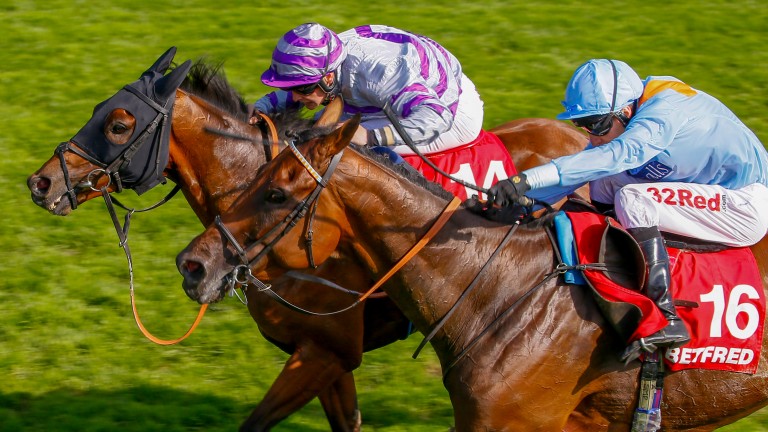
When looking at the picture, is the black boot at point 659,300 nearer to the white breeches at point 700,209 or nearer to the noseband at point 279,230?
the white breeches at point 700,209

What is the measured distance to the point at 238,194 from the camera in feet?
17.3

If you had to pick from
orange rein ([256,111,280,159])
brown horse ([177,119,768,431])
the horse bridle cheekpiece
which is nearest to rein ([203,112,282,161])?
orange rein ([256,111,280,159])

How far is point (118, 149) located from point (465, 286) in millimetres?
1882

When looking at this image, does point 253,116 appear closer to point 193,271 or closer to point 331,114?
point 331,114

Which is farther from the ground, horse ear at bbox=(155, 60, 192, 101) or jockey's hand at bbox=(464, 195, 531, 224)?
horse ear at bbox=(155, 60, 192, 101)

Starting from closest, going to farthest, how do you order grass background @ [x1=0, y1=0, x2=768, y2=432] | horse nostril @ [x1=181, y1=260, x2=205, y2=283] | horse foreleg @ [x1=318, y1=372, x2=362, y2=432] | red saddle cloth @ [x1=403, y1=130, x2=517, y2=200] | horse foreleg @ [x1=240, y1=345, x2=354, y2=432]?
horse nostril @ [x1=181, y1=260, x2=205, y2=283], horse foreleg @ [x1=240, y1=345, x2=354, y2=432], red saddle cloth @ [x1=403, y1=130, x2=517, y2=200], horse foreleg @ [x1=318, y1=372, x2=362, y2=432], grass background @ [x1=0, y1=0, x2=768, y2=432]

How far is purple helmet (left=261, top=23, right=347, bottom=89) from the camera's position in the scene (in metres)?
5.24

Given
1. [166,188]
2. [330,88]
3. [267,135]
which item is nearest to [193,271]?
[267,135]

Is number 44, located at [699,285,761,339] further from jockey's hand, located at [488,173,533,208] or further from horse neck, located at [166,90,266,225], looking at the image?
horse neck, located at [166,90,266,225]

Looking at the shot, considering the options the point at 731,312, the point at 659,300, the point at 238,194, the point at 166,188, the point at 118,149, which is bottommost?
the point at 166,188

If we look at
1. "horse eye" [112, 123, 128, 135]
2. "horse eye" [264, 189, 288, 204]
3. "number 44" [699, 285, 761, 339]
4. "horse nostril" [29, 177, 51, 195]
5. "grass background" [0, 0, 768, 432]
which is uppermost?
"horse eye" [264, 189, 288, 204]

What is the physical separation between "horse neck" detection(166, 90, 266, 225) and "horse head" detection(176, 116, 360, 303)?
1032mm

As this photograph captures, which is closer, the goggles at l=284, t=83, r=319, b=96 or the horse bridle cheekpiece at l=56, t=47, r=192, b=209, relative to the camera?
the horse bridle cheekpiece at l=56, t=47, r=192, b=209

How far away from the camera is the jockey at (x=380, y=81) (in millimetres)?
5195
